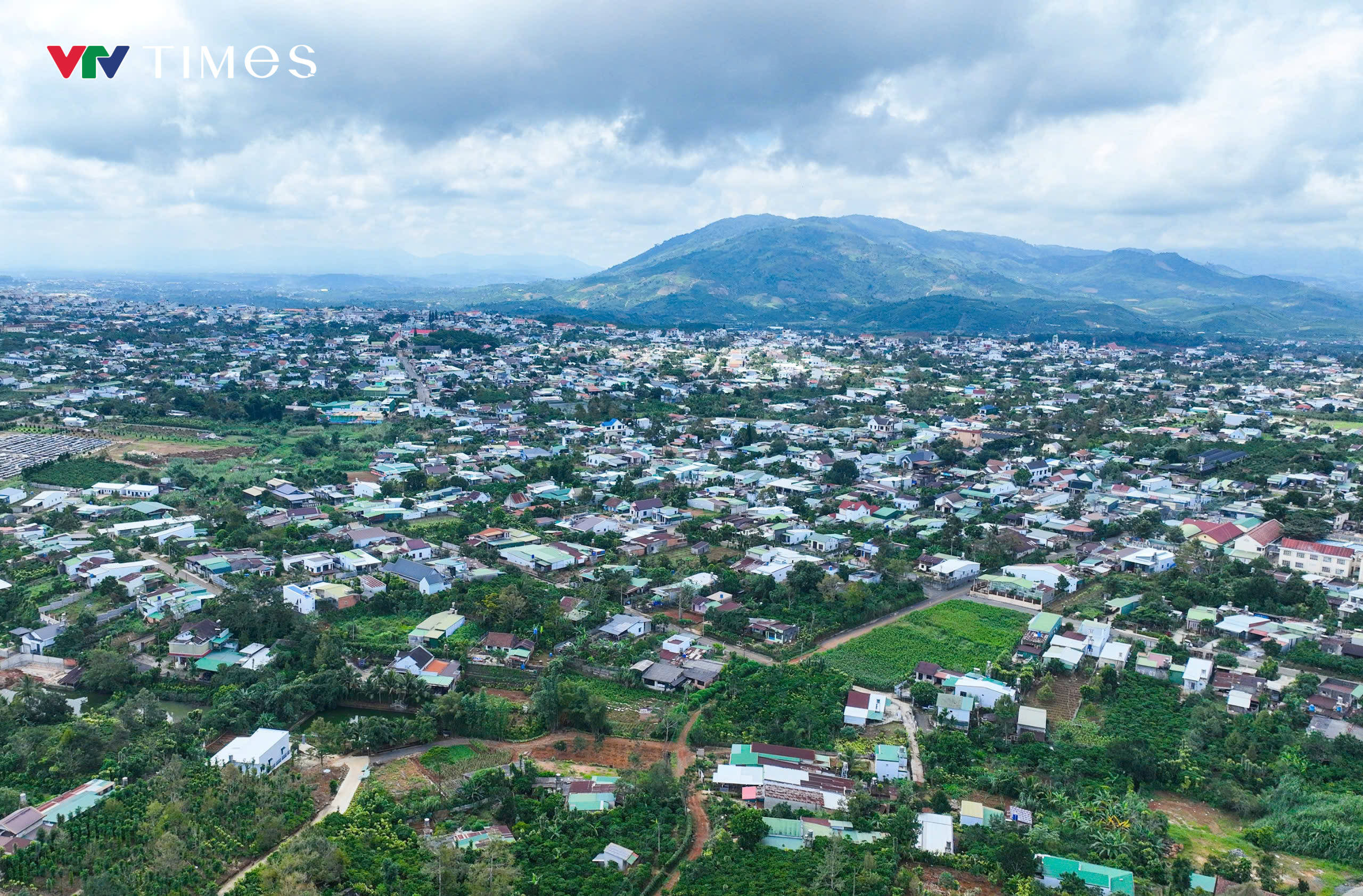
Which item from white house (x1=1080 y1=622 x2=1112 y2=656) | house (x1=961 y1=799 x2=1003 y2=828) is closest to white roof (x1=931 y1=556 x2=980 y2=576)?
white house (x1=1080 y1=622 x2=1112 y2=656)

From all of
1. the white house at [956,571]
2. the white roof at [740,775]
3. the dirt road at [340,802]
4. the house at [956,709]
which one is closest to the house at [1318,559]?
the white house at [956,571]

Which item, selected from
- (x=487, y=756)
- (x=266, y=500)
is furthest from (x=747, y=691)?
(x=266, y=500)

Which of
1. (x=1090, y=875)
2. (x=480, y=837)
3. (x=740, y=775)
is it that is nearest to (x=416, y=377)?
(x=740, y=775)

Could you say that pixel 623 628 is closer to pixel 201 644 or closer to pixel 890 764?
pixel 890 764

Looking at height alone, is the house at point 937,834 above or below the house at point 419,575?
below

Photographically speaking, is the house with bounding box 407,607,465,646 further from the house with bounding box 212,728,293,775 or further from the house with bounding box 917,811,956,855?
the house with bounding box 917,811,956,855

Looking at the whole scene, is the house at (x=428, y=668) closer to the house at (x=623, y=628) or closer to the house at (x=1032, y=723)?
the house at (x=623, y=628)
